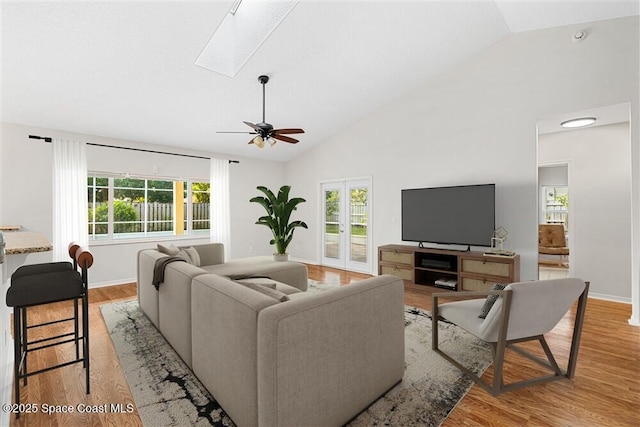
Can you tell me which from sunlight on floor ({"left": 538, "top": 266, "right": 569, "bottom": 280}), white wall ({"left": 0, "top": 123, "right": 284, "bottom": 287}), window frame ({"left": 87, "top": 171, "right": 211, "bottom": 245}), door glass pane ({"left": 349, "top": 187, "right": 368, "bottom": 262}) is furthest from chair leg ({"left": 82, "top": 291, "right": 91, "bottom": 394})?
sunlight on floor ({"left": 538, "top": 266, "right": 569, "bottom": 280})

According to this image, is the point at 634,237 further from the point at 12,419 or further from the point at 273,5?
the point at 12,419

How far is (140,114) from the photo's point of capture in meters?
4.30

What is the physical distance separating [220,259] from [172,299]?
1.97 meters

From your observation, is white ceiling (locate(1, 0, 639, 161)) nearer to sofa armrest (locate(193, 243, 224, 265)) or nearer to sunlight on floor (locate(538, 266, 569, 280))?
sofa armrest (locate(193, 243, 224, 265))

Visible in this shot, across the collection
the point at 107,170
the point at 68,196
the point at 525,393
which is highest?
the point at 107,170

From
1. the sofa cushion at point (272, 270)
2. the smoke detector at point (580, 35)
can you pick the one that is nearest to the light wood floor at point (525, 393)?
the sofa cushion at point (272, 270)

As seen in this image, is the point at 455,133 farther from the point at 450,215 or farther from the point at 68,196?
the point at 68,196

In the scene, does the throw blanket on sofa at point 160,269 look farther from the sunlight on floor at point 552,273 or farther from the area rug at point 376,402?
the sunlight on floor at point 552,273

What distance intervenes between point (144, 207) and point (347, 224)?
3.89m

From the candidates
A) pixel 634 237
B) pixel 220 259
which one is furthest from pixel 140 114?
pixel 634 237

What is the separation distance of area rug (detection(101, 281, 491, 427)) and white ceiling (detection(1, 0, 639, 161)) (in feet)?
9.19

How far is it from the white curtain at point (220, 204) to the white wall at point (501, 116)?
9.27 feet

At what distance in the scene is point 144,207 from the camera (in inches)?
215

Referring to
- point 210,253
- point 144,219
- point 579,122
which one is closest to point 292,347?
point 210,253
